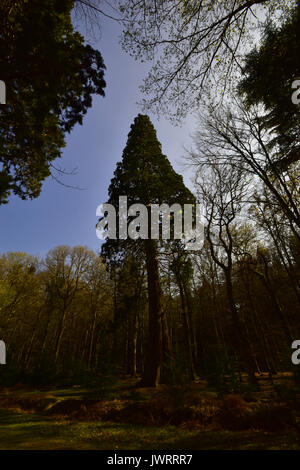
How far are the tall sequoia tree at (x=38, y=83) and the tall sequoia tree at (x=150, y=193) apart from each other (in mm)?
5217

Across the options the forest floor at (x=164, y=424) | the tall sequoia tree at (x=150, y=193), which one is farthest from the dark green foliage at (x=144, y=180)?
the forest floor at (x=164, y=424)

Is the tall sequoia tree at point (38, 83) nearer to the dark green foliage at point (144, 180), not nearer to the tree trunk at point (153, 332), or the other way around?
the dark green foliage at point (144, 180)

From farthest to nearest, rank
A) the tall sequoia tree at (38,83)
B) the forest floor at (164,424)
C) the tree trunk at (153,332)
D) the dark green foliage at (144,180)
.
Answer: the dark green foliage at (144,180), the tree trunk at (153,332), the tall sequoia tree at (38,83), the forest floor at (164,424)

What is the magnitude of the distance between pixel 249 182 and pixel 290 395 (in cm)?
1041

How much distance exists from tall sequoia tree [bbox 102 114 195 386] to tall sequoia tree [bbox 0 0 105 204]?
17.1 ft

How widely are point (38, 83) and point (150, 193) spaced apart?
691cm

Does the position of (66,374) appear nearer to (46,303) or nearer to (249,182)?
(46,303)

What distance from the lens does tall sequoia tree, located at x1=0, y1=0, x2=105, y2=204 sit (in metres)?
5.16

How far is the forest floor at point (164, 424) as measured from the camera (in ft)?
13.5

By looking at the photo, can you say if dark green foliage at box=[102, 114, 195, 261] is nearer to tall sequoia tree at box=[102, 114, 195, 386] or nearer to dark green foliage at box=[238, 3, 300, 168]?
tall sequoia tree at box=[102, 114, 195, 386]

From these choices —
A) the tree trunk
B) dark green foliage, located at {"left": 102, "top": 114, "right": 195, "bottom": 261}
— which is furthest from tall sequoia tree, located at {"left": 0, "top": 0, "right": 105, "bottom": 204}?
the tree trunk

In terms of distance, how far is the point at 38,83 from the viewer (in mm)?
5848

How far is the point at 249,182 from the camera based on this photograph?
40.1ft
